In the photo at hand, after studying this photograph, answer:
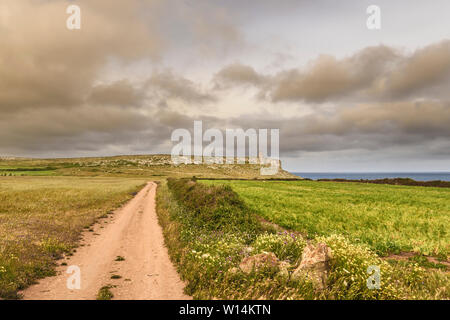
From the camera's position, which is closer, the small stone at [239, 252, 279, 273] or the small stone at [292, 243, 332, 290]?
the small stone at [292, 243, 332, 290]

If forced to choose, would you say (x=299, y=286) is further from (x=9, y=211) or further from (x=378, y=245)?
(x=9, y=211)

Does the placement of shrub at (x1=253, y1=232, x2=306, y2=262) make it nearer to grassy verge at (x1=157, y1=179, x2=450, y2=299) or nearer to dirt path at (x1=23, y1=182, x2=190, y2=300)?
grassy verge at (x1=157, y1=179, x2=450, y2=299)

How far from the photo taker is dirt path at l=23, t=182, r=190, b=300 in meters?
7.71

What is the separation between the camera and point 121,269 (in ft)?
32.2

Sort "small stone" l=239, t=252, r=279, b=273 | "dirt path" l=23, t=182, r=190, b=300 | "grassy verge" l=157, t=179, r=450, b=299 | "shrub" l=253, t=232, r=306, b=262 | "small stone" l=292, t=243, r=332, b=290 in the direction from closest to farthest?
"grassy verge" l=157, t=179, r=450, b=299 → "small stone" l=292, t=243, r=332, b=290 → "dirt path" l=23, t=182, r=190, b=300 → "small stone" l=239, t=252, r=279, b=273 → "shrub" l=253, t=232, r=306, b=262

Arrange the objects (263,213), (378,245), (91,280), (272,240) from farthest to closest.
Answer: (263,213), (378,245), (272,240), (91,280)

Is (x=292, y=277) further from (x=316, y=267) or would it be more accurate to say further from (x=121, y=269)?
(x=121, y=269)

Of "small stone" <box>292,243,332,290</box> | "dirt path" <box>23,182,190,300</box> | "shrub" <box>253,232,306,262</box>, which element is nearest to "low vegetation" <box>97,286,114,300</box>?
"dirt path" <box>23,182,190,300</box>

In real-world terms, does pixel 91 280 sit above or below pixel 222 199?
below

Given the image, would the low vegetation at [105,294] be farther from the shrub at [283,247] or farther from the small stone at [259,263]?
the shrub at [283,247]
